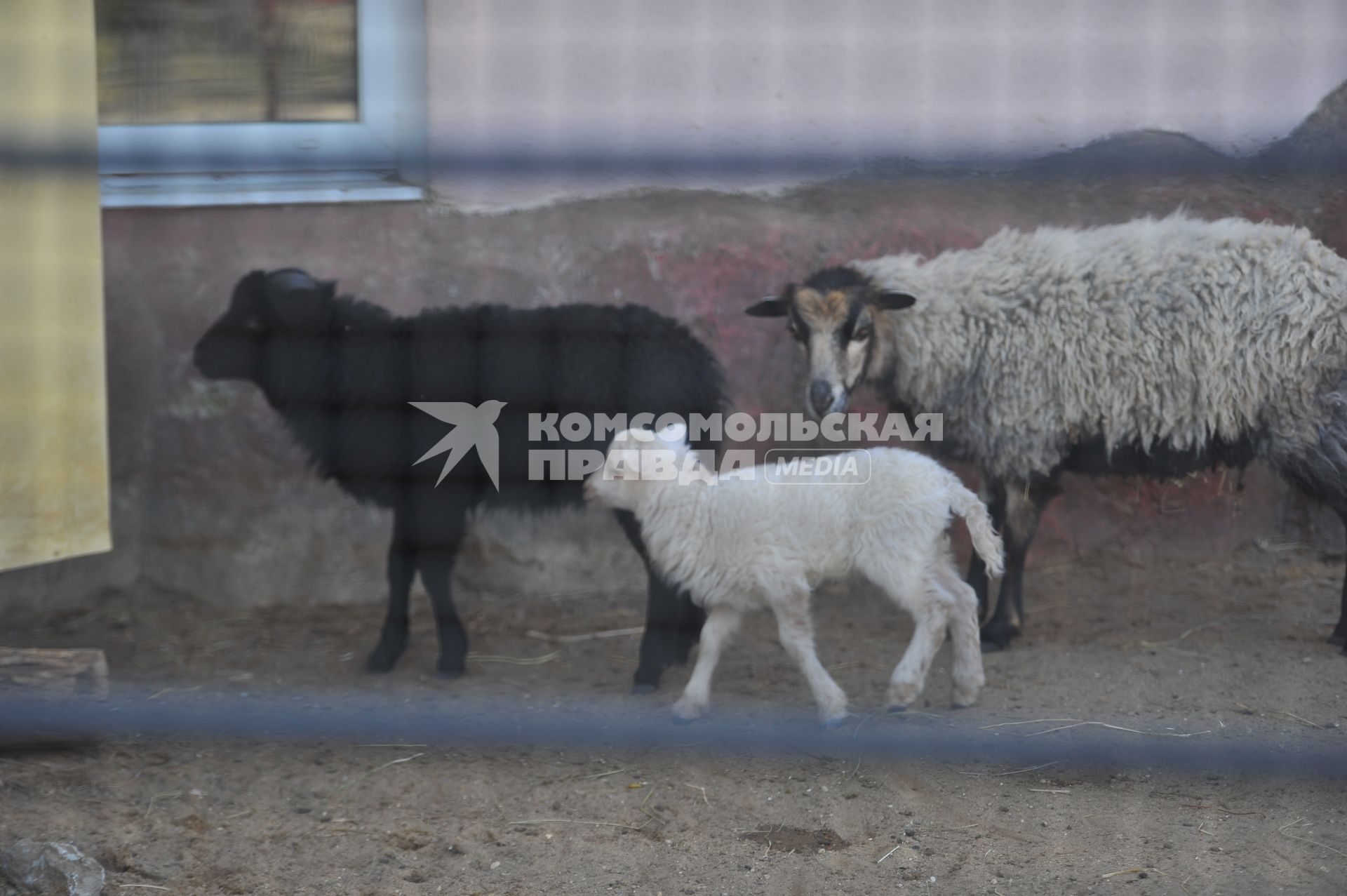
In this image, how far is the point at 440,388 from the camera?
400 centimetres

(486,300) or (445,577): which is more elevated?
(486,300)

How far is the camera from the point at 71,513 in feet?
11.4

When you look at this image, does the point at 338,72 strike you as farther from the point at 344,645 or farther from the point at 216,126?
the point at 344,645

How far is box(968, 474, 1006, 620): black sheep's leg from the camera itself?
14.1 ft

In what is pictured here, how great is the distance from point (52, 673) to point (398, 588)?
121 cm

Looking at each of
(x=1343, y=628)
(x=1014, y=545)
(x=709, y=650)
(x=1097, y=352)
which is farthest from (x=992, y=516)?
(x=709, y=650)

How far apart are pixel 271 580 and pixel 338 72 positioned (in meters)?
2.03

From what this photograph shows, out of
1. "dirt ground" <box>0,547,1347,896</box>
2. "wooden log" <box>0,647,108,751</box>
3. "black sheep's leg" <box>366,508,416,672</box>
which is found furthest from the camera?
"black sheep's leg" <box>366,508,416,672</box>

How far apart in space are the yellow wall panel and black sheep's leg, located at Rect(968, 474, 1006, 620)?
2831mm

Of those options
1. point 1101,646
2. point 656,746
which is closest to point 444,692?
point 1101,646

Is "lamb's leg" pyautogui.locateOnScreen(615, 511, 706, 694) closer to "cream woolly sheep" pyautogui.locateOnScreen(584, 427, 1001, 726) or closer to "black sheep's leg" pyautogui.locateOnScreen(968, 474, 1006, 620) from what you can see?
"cream woolly sheep" pyautogui.locateOnScreen(584, 427, 1001, 726)

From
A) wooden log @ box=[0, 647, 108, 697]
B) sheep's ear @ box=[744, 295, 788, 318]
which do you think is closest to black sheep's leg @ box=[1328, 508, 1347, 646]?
sheep's ear @ box=[744, 295, 788, 318]

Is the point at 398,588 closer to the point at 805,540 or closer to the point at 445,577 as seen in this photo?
the point at 445,577

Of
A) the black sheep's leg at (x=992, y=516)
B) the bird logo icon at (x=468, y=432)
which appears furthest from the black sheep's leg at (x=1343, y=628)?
the bird logo icon at (x=468, y=432)
